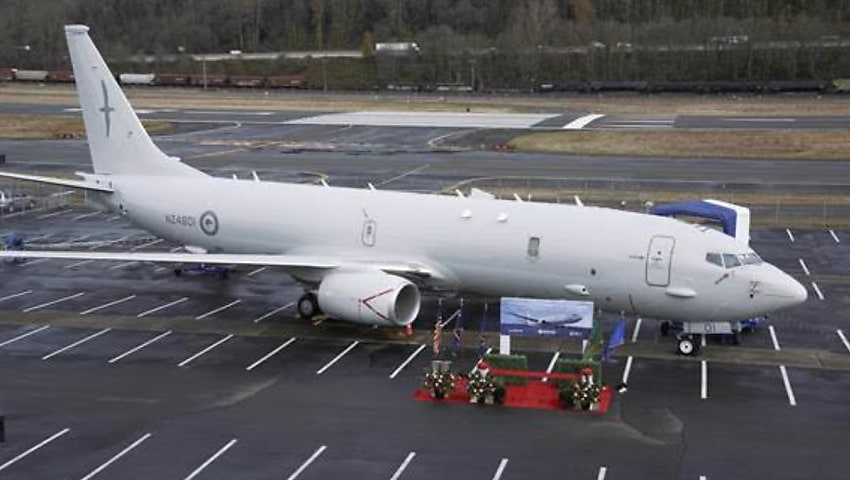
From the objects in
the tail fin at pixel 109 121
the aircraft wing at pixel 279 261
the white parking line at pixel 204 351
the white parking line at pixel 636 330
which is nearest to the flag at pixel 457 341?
the aircraft wing at pixel 279 261

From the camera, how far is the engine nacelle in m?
32.4

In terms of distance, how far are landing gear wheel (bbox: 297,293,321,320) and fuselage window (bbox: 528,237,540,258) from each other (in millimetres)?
7747

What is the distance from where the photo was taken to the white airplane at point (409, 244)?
31.0 meters

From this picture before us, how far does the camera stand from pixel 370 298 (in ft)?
107

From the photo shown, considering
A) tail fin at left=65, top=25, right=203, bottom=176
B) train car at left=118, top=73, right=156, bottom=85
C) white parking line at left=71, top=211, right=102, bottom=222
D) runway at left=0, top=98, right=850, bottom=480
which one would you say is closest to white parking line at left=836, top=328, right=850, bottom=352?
runway at left=0, top=98, right=850, bottom=480

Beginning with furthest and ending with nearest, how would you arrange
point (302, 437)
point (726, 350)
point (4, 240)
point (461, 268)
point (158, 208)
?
point (4, 240) < point (158, 208) < point (461, 268) < point (726, 350) < point (302, 437)

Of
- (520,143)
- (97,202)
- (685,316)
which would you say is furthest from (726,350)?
(520,143)

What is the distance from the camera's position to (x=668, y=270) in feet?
102

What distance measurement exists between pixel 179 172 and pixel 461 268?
46.2 ft

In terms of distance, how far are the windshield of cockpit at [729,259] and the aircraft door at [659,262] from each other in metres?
1.11

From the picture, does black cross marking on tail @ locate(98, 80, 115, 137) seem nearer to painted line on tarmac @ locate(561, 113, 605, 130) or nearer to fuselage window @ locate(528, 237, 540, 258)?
fuselage window @ locate(528, 237, 540, 258)

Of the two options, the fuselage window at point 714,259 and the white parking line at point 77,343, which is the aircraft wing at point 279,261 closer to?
the white parking line at point 77,343

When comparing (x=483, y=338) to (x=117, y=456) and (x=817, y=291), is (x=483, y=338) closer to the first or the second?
(x=117, y=456)

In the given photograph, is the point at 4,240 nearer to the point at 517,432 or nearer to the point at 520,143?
the point at 517,432
